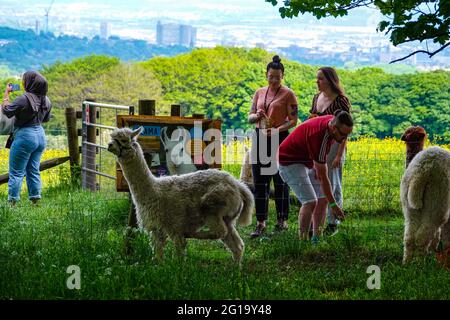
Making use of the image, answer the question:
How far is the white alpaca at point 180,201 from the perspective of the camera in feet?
24.6

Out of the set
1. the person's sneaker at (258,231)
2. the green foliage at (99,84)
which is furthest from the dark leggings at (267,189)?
the green foliage at (99,84)

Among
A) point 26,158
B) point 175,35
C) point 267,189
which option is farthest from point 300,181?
point 175,35

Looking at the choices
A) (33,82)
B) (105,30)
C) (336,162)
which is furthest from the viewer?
(105,30)

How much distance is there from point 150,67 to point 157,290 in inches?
2612

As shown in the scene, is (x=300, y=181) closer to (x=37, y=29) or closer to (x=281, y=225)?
(x=281, y=225)

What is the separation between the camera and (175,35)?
10769 cm

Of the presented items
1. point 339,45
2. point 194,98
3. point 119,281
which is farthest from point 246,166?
point 339,45

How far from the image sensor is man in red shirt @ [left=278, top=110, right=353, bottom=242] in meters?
8.05

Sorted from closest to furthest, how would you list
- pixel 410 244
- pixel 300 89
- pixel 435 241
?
pixel 410 244
pixel 435 241
pixel 300 89

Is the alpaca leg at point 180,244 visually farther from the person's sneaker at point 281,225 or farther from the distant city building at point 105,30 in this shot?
the distant city building at point 105,30

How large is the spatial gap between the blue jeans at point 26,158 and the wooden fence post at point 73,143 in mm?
2256

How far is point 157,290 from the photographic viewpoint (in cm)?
577

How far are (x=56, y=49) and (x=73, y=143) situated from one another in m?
80.7

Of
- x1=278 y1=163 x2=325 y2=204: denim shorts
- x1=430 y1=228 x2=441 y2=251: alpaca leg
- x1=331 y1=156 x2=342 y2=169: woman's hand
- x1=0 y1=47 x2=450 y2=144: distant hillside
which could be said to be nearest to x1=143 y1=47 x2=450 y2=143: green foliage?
x1=0 y1=47 x2=450 y2=144: distant hillside
